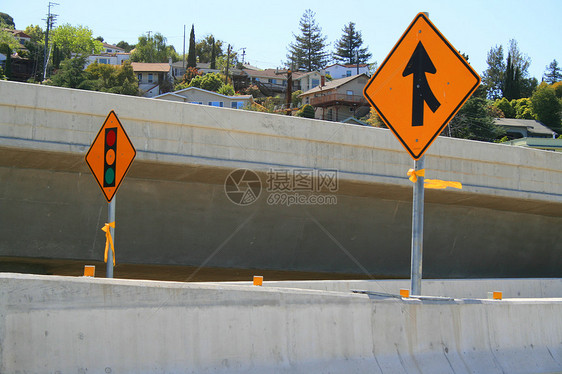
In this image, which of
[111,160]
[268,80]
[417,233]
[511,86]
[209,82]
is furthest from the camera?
[268,80]

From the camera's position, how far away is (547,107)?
Result: 66.6m

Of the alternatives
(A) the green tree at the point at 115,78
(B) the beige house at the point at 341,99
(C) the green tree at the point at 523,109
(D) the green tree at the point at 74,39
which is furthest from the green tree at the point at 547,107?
(D) the green tree at the point at 74,39

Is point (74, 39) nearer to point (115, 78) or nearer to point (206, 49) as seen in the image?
point (206, 49)

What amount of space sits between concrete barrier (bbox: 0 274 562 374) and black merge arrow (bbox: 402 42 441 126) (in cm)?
212

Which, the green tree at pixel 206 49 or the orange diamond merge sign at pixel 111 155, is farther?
the green tree at pixel 206 49

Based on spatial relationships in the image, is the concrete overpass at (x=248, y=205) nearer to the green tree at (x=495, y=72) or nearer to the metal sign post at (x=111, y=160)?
the metal sign post at (x=111, y=160)

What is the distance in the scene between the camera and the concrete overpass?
12.5 meters

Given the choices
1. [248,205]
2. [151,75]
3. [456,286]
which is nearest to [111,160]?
[248,205]

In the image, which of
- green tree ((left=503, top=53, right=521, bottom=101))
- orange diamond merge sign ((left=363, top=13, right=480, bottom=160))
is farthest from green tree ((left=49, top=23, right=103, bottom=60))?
orange diamond merge sign ((left=363, top=13, right=480, bottom=160))

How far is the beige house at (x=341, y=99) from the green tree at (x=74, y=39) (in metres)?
64.3

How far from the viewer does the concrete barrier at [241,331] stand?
4527 mm

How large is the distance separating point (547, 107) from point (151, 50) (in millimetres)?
80612

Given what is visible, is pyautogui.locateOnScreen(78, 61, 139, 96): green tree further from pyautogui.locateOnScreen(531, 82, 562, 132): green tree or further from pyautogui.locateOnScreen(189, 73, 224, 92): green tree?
pyautogui.locateOnScreen(531, 82, 562, 132): green tree

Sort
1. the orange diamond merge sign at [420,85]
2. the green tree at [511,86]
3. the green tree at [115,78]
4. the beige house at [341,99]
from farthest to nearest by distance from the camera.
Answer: the green tree at [511,86] < the beige house at [341,99] < the green tree at [115,78] < the orange diamond merge sign at [420,85]
